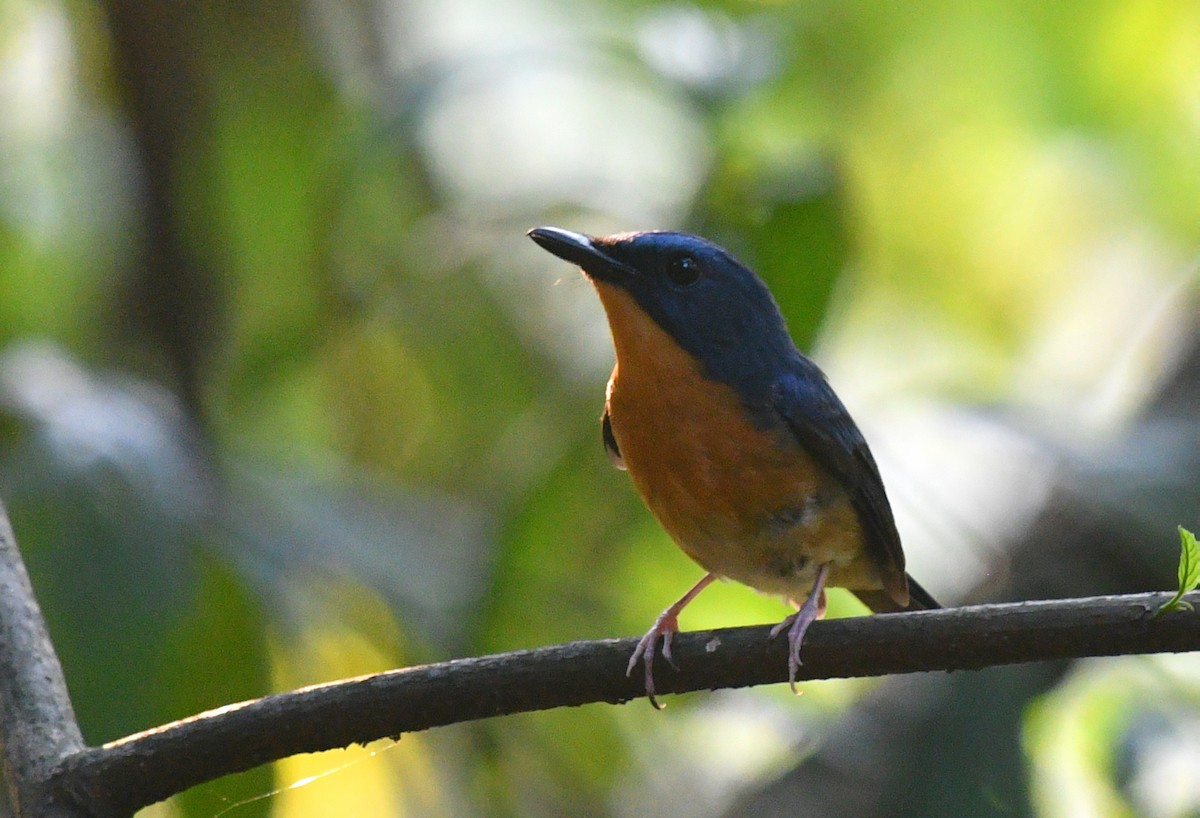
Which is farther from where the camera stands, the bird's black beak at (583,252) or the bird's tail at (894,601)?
the bird's tail at (894,601)

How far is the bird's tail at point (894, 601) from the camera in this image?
4.03m

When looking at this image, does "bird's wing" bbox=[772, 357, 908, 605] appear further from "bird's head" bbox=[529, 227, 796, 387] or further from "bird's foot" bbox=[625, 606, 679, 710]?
Result: "bird's foot" bbox=[625, 606, 679, 710]

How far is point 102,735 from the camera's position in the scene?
3.51 m

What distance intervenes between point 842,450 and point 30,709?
2.02m

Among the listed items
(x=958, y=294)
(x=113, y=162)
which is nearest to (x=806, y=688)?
(x=958, y=294)

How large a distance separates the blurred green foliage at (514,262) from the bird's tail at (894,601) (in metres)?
0.71

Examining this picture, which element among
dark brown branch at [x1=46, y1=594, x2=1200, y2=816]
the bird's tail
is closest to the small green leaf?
dark brown branch at [x1=46, y1=594, x2=1200, y2=816]

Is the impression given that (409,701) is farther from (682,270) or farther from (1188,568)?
(682,270)

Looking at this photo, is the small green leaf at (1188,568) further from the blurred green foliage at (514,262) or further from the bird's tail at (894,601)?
the blurred green foliage at (514,262)

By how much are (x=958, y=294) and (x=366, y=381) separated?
252 cm

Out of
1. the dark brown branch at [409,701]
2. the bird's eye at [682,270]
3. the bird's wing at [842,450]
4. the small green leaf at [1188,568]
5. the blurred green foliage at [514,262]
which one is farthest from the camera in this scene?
the blurred green foliage at [514,262]

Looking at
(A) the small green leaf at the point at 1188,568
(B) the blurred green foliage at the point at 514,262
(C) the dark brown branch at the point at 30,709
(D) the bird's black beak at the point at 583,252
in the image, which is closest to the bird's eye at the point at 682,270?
(D) the bird's black beak at the point at 583,252

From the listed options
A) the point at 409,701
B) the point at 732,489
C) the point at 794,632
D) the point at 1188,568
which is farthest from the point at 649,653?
the point at 1188,568

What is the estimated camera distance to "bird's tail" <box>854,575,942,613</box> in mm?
4031
